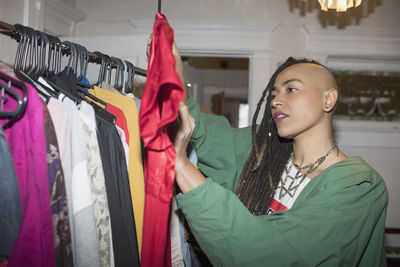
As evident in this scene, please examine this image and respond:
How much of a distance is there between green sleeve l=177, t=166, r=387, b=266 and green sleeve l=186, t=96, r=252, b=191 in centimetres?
41

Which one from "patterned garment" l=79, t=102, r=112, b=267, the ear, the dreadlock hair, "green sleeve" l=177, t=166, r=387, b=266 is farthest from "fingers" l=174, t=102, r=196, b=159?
the ear

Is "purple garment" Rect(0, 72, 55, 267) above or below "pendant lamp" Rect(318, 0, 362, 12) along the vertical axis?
below

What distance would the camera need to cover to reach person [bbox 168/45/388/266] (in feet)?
2.41

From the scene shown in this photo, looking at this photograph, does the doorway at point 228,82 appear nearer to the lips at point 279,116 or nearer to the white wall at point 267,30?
the white wall at point 267,30

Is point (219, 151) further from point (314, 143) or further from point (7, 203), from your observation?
point (7, 203)

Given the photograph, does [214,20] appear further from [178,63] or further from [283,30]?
[178,63]

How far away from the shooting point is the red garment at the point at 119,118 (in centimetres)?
93

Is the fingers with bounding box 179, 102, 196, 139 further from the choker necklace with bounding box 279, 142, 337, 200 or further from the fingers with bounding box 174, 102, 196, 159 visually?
the choker necklace with bounding box 279, 142, 337, 200

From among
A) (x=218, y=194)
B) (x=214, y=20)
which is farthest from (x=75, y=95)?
(x=214, y=20)

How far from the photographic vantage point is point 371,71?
300cm

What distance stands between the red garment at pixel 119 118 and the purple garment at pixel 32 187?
11.5 inches

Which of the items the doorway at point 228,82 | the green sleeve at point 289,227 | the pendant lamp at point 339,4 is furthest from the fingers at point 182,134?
the doorway at point 228,82

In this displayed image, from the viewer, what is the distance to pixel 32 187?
0.64 m

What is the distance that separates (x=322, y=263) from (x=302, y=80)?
0.64 metres
